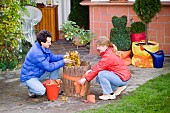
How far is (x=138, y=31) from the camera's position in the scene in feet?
27.7

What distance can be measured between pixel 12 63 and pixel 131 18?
245 centimetres

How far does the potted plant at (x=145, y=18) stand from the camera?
7.95 metres

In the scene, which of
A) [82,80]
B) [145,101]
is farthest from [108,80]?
[145,101]

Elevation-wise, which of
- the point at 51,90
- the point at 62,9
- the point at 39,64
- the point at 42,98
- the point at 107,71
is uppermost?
the point at 62,9

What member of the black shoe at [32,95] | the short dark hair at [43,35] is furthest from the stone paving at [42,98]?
the short dark hair at [43,35]

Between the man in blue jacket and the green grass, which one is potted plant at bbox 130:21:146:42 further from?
the man in blue jacket

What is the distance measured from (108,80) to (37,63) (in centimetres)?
97

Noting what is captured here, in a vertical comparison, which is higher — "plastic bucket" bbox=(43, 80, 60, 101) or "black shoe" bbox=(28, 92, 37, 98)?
"plastic bucket" bbox=(43, 80, 60, 101)

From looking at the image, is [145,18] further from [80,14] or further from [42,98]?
[42,98]

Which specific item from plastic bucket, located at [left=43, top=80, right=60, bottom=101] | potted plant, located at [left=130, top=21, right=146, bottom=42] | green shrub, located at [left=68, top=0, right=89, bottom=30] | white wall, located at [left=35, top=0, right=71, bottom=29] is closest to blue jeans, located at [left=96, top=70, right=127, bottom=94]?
plastic bucket, located at [left=43, top=80, right=60, bottom=101]

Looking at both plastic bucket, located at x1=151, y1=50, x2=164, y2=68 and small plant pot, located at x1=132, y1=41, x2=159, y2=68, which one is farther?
small plant pot, located at x1=132, y1=41, x2=159, y2=68

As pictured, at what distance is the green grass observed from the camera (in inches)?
227

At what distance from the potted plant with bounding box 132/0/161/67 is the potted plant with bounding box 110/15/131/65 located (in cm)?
15

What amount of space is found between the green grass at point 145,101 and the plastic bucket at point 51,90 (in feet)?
2.18
